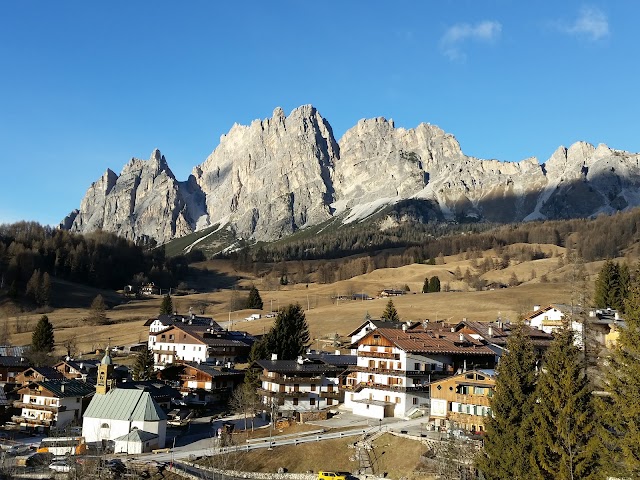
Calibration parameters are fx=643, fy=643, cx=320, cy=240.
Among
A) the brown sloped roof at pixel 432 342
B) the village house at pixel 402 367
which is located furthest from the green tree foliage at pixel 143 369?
the brown sloped roof at pixel 432 342

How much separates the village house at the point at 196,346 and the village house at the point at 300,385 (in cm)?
2436

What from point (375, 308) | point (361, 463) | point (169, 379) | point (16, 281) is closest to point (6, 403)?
point (169, 379)

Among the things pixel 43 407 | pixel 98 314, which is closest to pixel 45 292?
pixel 98 314

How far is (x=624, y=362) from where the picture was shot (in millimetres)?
30750

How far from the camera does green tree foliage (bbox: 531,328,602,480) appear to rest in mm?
34656

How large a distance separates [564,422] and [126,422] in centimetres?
4528

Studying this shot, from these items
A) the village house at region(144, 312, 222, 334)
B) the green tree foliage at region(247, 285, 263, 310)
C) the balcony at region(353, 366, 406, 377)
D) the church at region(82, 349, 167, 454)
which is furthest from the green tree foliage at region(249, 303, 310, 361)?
the green tree foliage at region(247, 285, 263, 310)

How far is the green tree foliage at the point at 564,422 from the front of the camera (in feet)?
114

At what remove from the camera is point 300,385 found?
76812 millimetres

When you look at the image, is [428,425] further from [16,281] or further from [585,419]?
[16,281]

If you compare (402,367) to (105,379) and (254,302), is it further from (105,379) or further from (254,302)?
(254,302)

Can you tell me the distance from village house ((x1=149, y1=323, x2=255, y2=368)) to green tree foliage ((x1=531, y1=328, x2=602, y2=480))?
228ft

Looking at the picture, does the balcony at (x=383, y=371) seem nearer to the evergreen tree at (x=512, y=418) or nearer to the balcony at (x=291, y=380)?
the balcony at (x=291, y=380)

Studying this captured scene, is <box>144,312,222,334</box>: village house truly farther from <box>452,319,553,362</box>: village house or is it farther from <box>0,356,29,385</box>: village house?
<box>452,319,553,362</box>: village house
